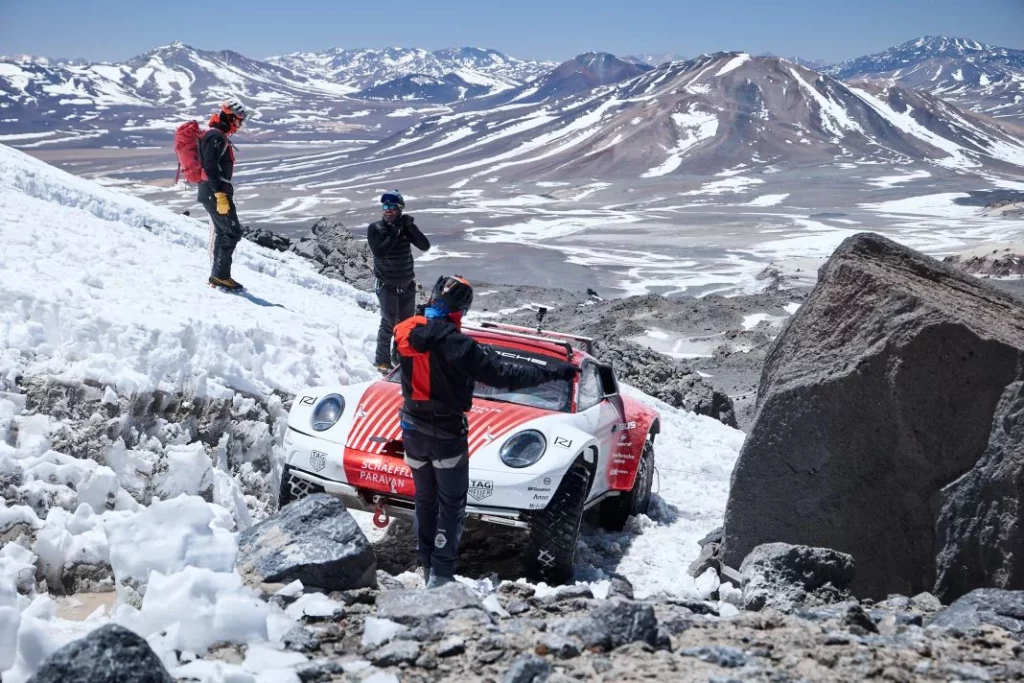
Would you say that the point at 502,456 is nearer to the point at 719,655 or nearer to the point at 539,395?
the point at 539,395

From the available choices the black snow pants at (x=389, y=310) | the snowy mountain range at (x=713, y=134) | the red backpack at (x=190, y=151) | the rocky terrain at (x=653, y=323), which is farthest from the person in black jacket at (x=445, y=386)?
the snowy mountain range at (x=713, y=134)

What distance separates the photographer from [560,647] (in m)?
3.31

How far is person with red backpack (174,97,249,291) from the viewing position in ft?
29.6

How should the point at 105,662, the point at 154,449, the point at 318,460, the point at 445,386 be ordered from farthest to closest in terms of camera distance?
the point at 154,449, the point at 318,460, the point at 445,386, the point at 105,662

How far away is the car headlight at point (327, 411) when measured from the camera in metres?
5.62

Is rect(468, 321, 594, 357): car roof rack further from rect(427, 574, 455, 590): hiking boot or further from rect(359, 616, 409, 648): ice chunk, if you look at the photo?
rect(359, 616, 409, 648): ice chunk

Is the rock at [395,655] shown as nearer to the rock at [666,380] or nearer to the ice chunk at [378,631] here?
the ice chunk at [378,631]

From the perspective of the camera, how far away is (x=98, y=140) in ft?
491

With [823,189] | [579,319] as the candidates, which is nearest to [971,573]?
[579,319]

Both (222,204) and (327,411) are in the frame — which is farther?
(222,204)

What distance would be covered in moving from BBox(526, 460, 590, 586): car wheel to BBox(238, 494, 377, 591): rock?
40.7 inches

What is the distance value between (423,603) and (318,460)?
1738mm

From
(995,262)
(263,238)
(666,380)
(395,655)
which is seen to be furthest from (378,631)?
(995,262)

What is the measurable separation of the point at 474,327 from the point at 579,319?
48.2ft
